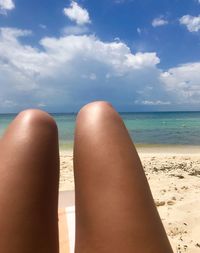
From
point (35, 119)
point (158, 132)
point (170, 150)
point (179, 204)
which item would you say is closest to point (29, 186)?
point (35, 119)

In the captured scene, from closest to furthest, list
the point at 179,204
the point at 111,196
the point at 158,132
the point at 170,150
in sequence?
the point at 111,196 < the point at 179,204 < the point at 170,150 < the point at 158,132

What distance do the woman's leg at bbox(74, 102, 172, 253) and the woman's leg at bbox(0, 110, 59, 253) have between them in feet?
0.27

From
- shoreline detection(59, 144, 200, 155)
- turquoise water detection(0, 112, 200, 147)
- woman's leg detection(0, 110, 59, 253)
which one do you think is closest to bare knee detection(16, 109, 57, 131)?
woman's leg detection(0, 110, 59, 253)

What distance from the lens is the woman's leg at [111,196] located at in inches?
26.1

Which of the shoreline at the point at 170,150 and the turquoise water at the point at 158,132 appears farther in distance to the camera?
the turquoise water at the point at 158,132

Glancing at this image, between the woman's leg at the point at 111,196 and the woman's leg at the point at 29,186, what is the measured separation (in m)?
0.08

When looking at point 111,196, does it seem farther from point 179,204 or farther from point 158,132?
point 158,132

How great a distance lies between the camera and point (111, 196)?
701 millimetres

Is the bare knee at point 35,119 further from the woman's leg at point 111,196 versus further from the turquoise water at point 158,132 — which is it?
the turquoise water at point 158,132

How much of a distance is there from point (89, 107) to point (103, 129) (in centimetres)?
11

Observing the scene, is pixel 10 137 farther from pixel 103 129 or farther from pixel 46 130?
pixel 103 129

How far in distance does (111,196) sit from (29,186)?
0.21 meters

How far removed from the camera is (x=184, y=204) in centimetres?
310

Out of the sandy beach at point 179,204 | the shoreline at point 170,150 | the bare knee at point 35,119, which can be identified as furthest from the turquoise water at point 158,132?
the bare knee at point 35,119
